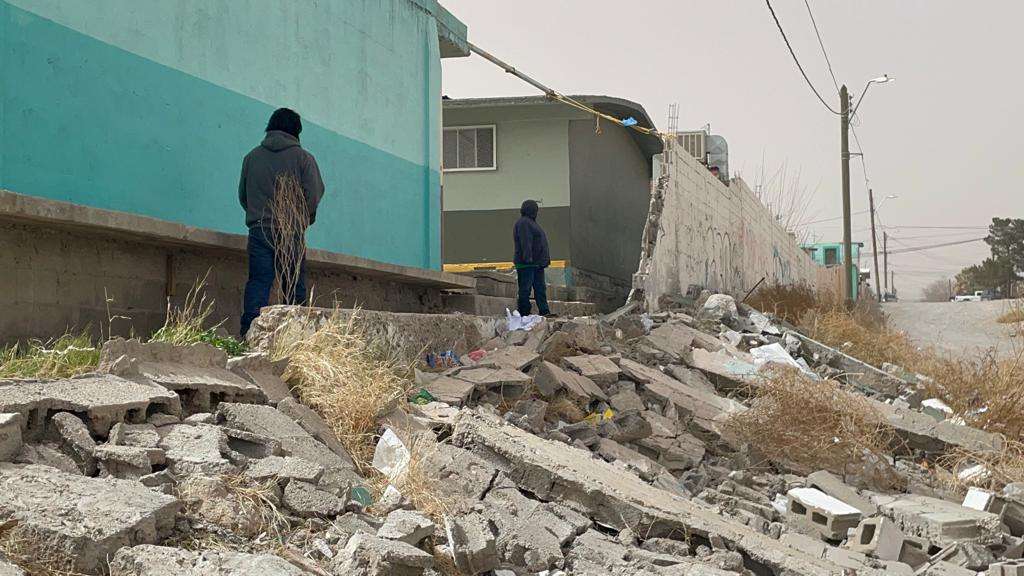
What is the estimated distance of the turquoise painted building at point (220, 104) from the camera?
592cm

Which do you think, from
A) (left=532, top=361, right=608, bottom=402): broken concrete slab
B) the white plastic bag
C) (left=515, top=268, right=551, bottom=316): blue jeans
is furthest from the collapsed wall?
the white plastic bag

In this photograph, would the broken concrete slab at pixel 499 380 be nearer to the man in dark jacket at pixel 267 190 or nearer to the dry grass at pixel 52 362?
the man in dark jacket at pixel 267 190

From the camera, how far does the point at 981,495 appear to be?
6129mm

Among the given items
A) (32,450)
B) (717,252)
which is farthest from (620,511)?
(717,252)

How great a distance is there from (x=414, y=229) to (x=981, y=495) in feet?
22.3

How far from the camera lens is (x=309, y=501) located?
3691 millimetres

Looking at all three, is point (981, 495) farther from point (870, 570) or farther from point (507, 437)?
point (507, 437)

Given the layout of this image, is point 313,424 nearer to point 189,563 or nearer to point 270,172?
point 189,563

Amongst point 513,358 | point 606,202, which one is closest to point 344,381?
point 513,358

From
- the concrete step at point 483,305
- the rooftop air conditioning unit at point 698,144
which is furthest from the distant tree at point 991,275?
the concrete step at point 483,305

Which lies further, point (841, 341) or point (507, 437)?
point (841, 341)

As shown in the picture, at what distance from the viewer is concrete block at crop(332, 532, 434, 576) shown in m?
3.22

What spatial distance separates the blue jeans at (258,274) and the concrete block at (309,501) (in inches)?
105

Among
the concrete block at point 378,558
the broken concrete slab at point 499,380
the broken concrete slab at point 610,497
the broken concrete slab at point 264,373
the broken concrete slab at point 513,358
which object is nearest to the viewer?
the concrete block at point 378,558
